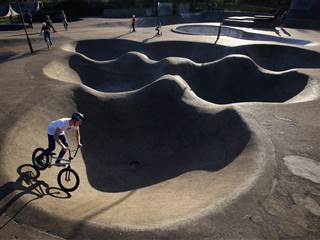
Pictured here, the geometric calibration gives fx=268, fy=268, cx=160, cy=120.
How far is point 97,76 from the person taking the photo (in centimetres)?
2681

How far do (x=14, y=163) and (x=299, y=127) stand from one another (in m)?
12.3

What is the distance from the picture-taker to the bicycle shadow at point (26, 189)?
8.27 metres

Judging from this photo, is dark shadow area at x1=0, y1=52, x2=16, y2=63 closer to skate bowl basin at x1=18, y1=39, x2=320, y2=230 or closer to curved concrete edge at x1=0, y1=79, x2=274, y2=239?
skate bowl basin at x1=18, y1=39, x2=320, y2=230

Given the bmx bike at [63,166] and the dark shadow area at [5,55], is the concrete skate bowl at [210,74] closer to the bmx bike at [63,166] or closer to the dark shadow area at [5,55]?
the dark shadow area at [5,55]

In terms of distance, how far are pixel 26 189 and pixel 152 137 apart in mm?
8390

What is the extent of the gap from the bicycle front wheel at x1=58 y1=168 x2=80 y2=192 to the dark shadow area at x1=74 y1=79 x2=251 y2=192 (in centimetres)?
180

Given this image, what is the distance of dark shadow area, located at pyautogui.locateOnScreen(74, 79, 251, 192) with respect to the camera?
12.3 metres

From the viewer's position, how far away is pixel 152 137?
16.2m

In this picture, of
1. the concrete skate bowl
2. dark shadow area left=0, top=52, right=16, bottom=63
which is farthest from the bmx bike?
dark shadow area left=0, top=52, right=16, bottom=63

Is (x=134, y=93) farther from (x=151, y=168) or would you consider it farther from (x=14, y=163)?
(x=14, y=163)

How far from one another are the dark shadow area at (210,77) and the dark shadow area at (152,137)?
23.6 ft

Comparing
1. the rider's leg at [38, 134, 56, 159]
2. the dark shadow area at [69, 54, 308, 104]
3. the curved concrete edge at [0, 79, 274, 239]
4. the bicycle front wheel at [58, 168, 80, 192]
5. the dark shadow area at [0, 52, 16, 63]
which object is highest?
the rider's leg at [38, 134, 56, 159]

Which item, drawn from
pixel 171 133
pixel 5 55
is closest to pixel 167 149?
pixel 171 133

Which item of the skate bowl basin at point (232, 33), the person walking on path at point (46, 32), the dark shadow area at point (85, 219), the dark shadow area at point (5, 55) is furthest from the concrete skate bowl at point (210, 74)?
the dark shadow area at point (85, 219)
